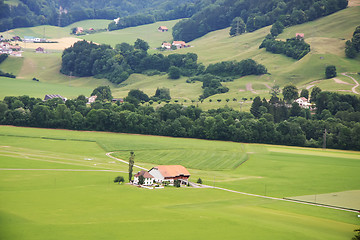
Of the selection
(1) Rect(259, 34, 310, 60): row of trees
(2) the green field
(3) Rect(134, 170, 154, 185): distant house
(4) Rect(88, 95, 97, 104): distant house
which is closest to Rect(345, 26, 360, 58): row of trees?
(1) Rect(259, 34, 310, 60): row of trees

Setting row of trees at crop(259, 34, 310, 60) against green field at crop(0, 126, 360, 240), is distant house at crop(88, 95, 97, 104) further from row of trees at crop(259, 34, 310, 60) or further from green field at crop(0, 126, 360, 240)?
row of trees at crop(259, 34, 310, 60)

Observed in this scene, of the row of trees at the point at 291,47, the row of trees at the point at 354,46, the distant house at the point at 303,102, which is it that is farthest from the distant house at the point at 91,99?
the row of trees at the point at 354,46

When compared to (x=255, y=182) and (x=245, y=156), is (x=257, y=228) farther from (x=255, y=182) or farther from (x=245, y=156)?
(x=245, y=156)

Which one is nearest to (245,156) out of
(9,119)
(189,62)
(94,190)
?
(94,190)

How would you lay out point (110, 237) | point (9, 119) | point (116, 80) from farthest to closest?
1. point (116, 80)
2. point (9, 119)
3. point (110, 237)

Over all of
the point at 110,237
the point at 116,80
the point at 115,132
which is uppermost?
the point at 116,80

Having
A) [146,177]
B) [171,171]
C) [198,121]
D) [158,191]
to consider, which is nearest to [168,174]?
[171,171]
